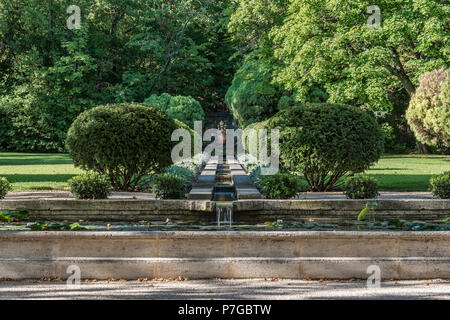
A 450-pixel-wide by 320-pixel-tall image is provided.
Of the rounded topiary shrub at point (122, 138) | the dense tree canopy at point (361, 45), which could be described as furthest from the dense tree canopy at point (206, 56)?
the rounded topiary shrub at point (122, 138)

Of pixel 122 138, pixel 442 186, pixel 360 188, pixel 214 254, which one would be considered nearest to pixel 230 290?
pixel 214 254

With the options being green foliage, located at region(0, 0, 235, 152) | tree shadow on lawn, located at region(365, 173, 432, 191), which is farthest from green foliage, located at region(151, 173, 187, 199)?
green foliage, located at region(0, 0, 235, 152)

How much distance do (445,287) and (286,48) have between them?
20294mm

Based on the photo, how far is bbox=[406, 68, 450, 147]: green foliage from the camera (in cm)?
1877

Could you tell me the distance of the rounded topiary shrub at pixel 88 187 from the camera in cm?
984

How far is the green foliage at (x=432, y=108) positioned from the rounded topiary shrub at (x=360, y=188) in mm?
9450

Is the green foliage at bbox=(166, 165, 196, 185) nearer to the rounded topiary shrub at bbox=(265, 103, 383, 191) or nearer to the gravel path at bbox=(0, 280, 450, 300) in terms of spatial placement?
the rounded topiary shrub at bbox=(265, 103, 383, 191)

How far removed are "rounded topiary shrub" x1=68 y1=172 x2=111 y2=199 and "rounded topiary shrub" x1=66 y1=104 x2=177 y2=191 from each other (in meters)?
1.93

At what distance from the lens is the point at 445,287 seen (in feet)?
18.6

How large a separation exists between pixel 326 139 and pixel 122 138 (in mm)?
4385

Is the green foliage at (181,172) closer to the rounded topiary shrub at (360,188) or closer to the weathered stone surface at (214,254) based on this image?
the rounded topiary shrub at (360,188)

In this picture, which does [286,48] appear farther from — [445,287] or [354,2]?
[445,287]

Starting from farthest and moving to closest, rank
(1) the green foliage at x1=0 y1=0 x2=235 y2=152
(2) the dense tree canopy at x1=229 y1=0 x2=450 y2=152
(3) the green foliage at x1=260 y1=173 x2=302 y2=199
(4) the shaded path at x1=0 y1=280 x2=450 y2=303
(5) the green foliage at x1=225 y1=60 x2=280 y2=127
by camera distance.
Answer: (1) the green foliage at x1=0 y1=0 x2=235 y2=152, (5) the green foliage at x1=225 y1=60 x2=280 y2=127, (2) the dense tree canopy at x1=229 y1=0 x2=450 y2=152, (3) the green foliage at x1=260 y1=173 x2=302 y2=199, (4) the shaded path at x1=0 y1=280 x2=450 y2=303
